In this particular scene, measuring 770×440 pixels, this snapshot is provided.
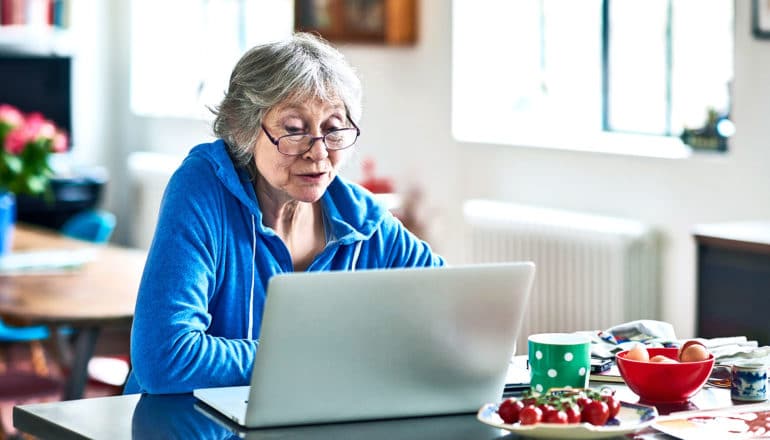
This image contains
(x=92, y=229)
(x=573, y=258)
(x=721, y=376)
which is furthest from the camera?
(x=92, y=229)

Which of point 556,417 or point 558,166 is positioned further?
point 558,166

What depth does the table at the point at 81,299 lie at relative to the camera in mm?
3760

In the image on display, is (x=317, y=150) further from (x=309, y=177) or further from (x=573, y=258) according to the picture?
(x=573, y=258)

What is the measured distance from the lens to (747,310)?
3551 millimetres

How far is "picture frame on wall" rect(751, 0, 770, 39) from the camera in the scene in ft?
12.9

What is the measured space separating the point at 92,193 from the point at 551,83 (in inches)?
117

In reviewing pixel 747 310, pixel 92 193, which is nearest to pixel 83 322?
pixel 747 310

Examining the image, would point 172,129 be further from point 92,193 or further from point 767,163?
point 767,163

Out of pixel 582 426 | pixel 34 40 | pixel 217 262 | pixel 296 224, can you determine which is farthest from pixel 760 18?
pixel 34 40

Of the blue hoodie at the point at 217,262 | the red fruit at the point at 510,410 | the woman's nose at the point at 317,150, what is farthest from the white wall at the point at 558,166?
the red fruit at the point at 510,410

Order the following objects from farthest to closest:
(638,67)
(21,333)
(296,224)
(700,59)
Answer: (21,333), (638,67), (700,59), (296,224)

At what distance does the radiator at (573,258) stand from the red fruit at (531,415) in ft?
9.17

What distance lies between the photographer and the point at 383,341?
182 centimetres

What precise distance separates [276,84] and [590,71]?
2928 mm
